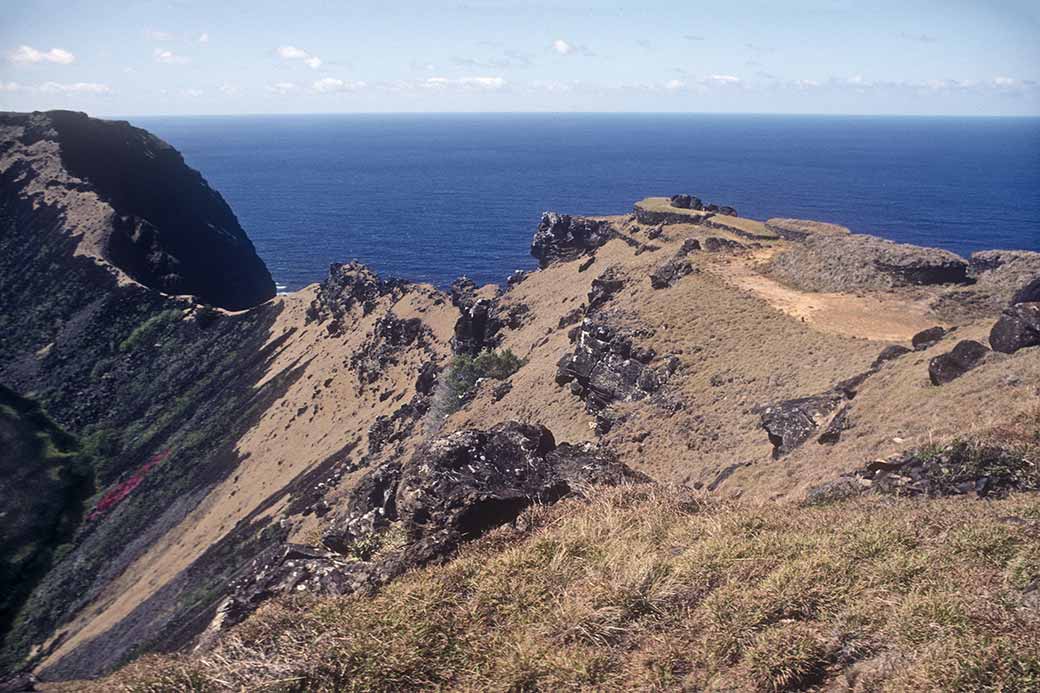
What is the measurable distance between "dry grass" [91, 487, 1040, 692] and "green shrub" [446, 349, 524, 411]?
113 feet

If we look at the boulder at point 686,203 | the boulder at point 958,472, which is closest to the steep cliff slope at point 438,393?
the boulder at point 958,472

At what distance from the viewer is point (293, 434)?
2311 inches

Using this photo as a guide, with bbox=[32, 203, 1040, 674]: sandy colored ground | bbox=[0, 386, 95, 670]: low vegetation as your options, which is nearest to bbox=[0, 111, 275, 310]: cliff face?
bbox=[0, 386, 95, 670]: low vegetation

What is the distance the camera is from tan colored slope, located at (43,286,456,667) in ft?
143

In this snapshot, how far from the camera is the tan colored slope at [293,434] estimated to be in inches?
1714

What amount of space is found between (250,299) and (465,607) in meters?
118

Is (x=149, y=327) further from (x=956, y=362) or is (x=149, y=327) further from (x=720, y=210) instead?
(x=956, y=362)

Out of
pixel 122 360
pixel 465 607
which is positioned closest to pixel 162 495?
pixel 122 360

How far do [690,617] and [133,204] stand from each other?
122 m

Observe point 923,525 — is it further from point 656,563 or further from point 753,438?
point 753,438

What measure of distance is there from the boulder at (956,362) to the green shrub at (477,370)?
95.7 ft

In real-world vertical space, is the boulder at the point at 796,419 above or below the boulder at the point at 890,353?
below

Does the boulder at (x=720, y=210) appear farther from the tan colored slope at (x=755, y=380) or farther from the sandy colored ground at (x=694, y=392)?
the tan colored slope at (x=755, y=380)

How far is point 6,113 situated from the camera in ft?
375
